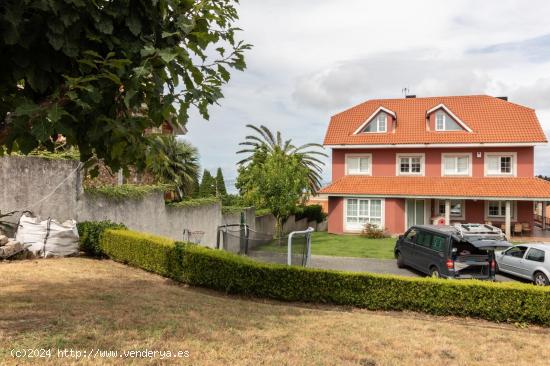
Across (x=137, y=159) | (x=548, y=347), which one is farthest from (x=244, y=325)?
(x=548, y=347)

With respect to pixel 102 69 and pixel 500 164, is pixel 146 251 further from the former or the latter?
pixel 500 164

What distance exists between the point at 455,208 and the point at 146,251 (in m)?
24.1

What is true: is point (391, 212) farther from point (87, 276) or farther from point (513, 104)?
point (87, 276)

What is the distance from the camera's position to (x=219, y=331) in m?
6.61

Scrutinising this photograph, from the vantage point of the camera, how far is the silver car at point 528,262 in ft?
47.5

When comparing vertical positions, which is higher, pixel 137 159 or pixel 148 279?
pixel 137 159

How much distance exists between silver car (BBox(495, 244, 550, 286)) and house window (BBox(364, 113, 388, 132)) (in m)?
17.2

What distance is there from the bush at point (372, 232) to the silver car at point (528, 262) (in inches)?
485

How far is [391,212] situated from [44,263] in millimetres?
23114

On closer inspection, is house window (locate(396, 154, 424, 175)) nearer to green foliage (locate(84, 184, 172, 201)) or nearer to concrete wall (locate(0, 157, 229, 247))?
concrete wall (locate(0, 157, 229, 247))

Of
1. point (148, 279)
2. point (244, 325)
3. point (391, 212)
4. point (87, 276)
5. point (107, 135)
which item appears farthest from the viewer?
point (391, 212)

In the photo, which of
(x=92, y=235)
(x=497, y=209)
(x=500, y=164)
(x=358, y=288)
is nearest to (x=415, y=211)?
(x=497, y=209)

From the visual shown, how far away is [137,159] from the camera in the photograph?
4566 millimetres

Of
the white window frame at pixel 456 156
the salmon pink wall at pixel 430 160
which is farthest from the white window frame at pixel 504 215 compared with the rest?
the white window frame at pixel 456 156
